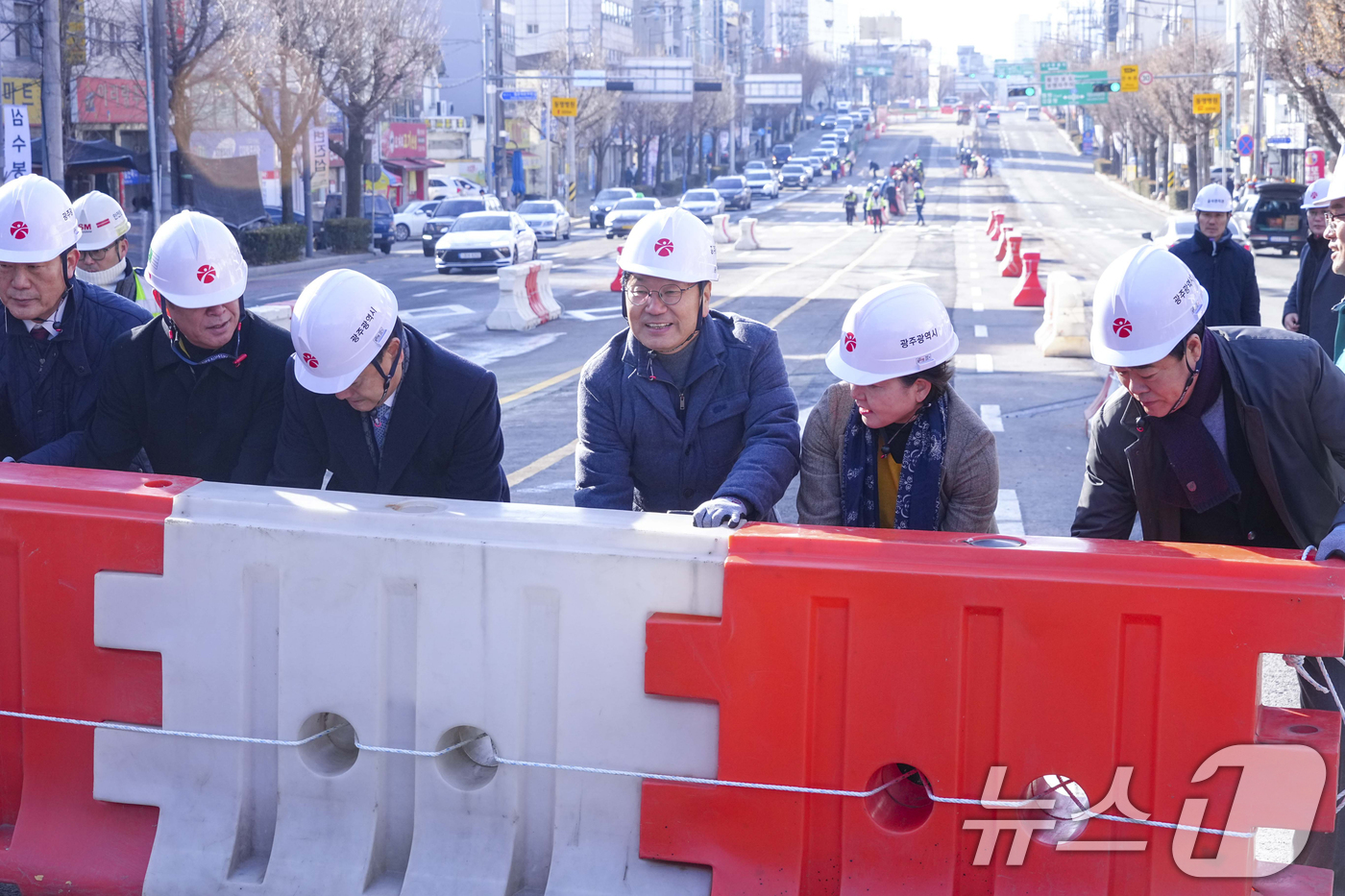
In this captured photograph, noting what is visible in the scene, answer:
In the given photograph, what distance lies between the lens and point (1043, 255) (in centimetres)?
3872

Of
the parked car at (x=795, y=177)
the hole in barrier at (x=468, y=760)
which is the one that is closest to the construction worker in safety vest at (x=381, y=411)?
the hole in barrier at (x=468, y=760)

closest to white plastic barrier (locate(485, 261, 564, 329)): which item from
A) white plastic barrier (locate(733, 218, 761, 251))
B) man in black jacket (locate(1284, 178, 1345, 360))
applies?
man in black jacket (locate(1284, 178, 1345, 360))

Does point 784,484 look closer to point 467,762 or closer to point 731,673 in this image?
point 731,673

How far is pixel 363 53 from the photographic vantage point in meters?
39.1

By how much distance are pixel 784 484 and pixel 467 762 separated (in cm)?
118

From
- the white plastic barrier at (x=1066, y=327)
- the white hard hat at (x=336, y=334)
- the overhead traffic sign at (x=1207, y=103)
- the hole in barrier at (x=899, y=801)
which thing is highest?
the overhead traffic sign at (x=1207, y=103)

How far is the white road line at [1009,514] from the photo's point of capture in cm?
826

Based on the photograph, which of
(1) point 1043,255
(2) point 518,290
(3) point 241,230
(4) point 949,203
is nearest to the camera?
(2) point 518,290

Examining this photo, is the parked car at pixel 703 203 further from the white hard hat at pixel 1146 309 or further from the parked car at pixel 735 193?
the white hard hat at pixel 1146 309

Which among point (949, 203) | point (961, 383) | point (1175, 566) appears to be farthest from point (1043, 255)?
point (1175, 566)

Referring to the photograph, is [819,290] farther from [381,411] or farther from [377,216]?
[377,216]

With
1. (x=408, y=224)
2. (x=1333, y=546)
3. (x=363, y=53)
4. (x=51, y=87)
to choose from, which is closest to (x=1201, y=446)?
(x=1333, y=546)

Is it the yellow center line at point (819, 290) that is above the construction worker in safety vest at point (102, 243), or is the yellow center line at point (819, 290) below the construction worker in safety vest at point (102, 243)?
below

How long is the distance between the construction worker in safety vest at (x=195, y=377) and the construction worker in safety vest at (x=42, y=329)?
0.26m
